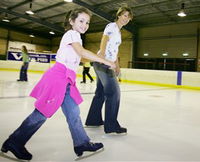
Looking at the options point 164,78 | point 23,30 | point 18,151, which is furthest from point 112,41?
point 23,30

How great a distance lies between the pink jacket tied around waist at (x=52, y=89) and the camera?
1.56 metres

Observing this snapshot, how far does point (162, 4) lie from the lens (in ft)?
46.0

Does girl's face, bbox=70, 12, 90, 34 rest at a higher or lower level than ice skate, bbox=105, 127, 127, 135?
higher

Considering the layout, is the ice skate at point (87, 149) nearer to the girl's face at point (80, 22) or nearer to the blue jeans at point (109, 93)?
the blue jeans at point (109, 93)

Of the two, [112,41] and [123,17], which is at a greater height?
[123,17]

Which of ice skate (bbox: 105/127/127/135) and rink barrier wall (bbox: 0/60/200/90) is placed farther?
rink barrier wall (bbox: 0/60/200/90)

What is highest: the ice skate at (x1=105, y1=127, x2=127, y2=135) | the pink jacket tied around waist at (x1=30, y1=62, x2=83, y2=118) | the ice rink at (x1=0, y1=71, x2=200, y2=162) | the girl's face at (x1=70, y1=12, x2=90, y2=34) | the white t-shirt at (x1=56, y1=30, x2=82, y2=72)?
the girl's face at (x1=70, y1=12, x2=90, y2=34)

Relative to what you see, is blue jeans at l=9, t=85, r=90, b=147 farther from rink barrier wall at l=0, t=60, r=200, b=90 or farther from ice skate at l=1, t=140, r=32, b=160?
rink barrier wall at l=0, t=60, r=200, b=90

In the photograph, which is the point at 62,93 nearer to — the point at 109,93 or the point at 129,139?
the point at 109,93

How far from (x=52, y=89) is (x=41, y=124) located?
0.95 feet

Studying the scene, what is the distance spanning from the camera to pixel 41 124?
5.44 ft

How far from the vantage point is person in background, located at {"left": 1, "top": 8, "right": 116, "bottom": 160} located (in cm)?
157

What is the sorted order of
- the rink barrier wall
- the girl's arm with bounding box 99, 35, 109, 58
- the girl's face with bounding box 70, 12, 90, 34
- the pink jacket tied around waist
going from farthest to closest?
the rink barrier wall < the girl's arm with bounding box 99, 35, 109, 58 < the girl's face with bounding box 70, 12, 90, 34 < the pink jacket tied around waist

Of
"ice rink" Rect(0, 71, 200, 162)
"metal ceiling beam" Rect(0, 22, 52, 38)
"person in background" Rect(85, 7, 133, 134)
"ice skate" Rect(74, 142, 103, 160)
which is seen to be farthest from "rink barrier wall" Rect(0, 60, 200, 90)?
"metal ceiling beam" Rect(0, 22, 52, 38)
